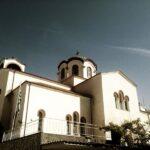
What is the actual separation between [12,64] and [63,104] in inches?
414

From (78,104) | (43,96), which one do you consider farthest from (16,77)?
(78,104)

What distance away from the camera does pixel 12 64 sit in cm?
2680

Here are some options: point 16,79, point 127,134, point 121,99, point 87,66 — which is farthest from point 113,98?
point 16,79

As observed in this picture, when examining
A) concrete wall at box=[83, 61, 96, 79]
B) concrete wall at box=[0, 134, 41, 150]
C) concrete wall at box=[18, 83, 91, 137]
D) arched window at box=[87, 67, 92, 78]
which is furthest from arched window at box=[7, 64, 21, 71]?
concrete wall at box=[0, 134, 41, 150]

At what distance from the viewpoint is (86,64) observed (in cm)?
3116

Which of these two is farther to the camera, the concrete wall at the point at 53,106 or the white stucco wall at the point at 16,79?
the white stucco wall at the point at 16,79

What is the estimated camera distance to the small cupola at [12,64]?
86.3ft

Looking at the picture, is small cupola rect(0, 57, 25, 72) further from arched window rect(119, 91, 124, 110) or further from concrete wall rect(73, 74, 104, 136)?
arched window rect(119, 91, 124, 110)

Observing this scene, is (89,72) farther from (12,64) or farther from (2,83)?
(2,83)

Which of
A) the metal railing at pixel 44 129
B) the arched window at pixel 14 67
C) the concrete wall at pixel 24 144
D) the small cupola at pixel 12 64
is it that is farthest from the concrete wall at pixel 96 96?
the arched window at pixel 14 67

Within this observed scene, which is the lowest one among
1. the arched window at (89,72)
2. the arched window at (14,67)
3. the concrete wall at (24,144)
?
the concrete wall at (24,144)

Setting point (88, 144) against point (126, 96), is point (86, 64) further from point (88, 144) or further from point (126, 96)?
point (88, 144)

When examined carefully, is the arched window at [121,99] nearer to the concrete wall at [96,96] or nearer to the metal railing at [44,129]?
the concrete wall at [96,96]

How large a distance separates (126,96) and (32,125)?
12979 millimetres
